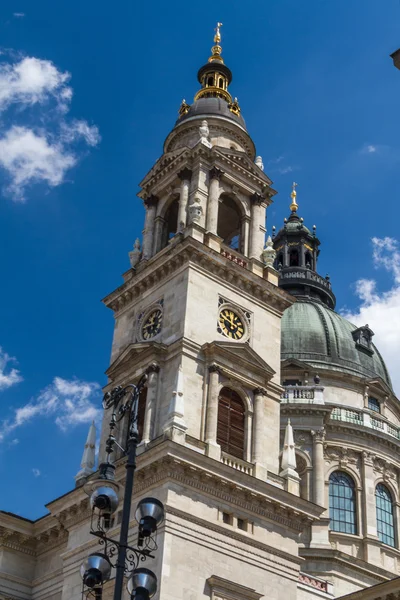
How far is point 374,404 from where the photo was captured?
206 feet

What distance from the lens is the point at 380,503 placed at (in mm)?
57750

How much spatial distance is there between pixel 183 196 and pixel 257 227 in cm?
361

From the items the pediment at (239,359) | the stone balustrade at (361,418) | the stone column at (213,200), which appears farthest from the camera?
the stone balustrade at (361,418)

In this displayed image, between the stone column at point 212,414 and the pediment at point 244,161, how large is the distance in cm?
1135

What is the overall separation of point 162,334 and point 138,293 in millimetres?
3658

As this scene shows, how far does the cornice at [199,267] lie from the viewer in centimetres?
3812

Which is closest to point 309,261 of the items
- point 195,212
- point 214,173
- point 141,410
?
point 214,173

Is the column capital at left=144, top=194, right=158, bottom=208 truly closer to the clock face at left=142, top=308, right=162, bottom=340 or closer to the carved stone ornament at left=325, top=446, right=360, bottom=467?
the clock face at left=142, top=308, right=162, bottom=340

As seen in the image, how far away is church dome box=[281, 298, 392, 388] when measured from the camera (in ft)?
208

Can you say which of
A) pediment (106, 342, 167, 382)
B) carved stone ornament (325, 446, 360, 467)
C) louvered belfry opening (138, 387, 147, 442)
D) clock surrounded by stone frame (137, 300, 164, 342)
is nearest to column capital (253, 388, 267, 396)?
pediment (106, 342, 167, 382)

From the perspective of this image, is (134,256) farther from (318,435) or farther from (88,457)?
(318,435)

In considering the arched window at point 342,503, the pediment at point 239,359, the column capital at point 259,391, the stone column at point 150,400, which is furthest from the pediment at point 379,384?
the stone column at point 150,400

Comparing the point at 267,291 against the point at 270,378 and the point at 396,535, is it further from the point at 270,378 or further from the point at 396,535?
the point at 396,535

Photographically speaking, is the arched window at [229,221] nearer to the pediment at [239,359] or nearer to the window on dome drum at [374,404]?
the pediment at [239,359]
